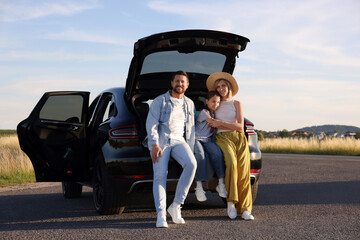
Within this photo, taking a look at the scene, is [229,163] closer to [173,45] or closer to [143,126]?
[143,126]

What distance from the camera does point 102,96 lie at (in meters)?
7.85

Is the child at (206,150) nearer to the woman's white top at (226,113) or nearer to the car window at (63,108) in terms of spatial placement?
the woman's white top at (226,113)

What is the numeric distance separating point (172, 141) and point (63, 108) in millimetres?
2365

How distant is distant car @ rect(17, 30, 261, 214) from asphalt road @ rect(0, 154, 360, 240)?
0.45 meters

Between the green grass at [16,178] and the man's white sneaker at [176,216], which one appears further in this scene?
the green grass at [16,178]

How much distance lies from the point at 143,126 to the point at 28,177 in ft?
26.3

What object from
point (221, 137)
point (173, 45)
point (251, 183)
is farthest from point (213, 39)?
point (251, 183)

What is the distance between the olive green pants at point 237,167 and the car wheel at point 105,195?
1.46 m

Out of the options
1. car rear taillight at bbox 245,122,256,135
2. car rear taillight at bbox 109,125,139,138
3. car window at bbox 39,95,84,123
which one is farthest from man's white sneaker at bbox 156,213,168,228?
car window at bbox 39,95,84,123

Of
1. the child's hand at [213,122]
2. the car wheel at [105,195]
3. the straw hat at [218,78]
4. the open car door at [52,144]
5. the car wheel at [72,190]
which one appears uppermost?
the straw hat at [218,78]

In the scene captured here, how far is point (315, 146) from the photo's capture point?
30.2 m

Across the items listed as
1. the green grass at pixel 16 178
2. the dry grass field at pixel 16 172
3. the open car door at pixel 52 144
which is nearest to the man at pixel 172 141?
the open car door at pixel 52 144

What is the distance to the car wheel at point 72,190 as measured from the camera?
29.9 feet

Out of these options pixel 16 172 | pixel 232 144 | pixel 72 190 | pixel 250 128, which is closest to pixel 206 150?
pixel 232 144
